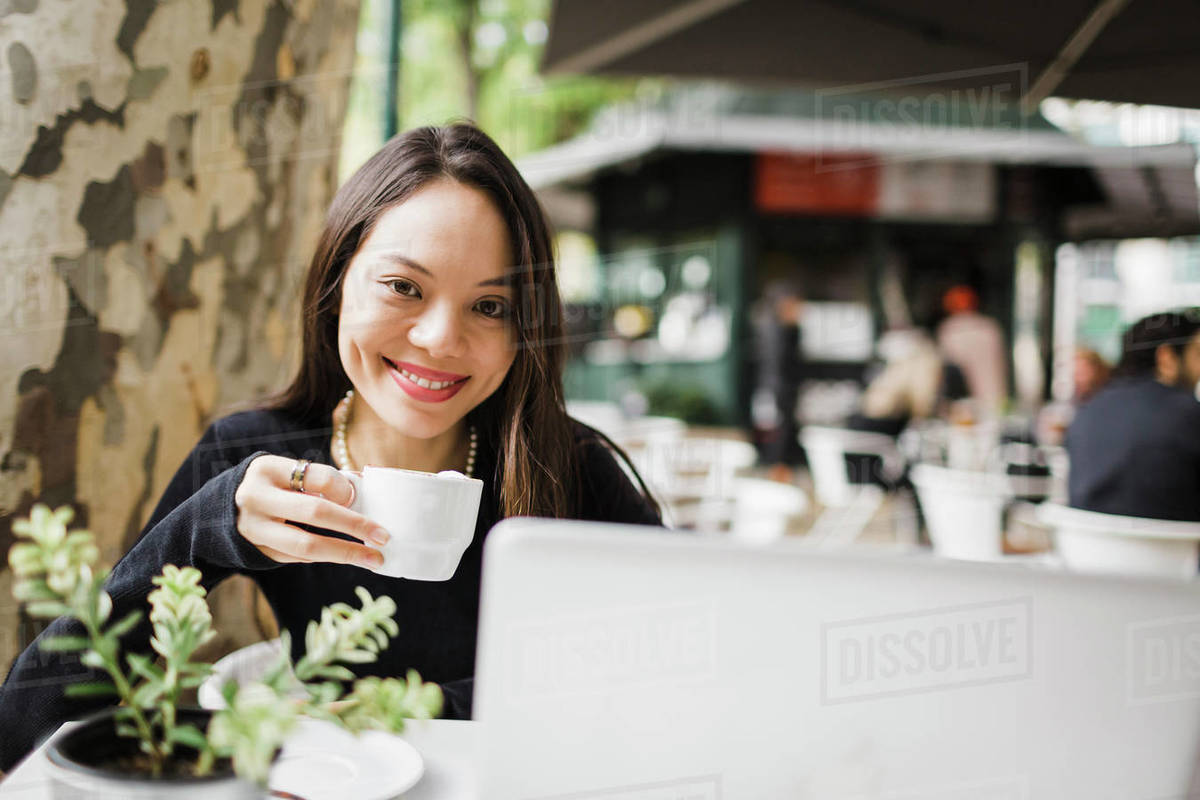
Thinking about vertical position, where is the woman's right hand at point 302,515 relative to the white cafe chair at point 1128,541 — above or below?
above

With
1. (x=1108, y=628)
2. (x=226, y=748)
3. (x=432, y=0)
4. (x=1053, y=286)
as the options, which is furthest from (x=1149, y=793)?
(x=432, y=0)

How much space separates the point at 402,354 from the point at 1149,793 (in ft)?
2.96

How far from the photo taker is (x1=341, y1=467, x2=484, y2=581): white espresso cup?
2.72 ft

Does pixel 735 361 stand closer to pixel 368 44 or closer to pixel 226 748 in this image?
pixel 368 44

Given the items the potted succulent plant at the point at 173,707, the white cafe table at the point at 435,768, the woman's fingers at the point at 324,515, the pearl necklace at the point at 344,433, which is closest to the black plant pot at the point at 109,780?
the potted succulent plant at the point at 173,707

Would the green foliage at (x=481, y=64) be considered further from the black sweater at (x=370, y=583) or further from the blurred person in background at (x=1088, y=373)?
the black sweater at (x=370, y=583)

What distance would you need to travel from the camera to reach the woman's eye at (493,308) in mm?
1169

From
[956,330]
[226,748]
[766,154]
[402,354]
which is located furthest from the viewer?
[766,154]

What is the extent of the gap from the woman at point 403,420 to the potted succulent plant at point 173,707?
24 cm

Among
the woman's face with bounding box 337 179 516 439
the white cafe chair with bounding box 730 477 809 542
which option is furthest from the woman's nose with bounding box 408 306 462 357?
the white cafe chair with bounding box 730 477 809 542

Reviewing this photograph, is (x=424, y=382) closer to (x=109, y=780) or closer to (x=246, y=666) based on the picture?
(x=246, y=666)

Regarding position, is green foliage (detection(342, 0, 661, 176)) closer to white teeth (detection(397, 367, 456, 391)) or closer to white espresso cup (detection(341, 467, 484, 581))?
white teeth (detection(397, 367, 456, 391))

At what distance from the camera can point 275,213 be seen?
1732 mm

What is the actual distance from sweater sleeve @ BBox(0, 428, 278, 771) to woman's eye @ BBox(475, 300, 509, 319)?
1.15 ft
